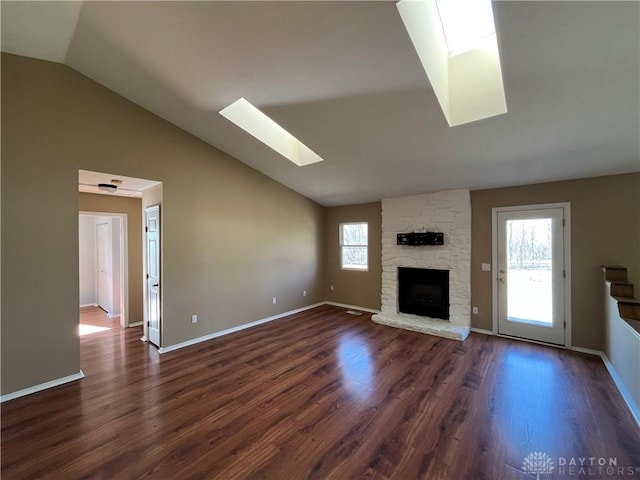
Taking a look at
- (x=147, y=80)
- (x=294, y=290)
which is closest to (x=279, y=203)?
(x=294, y=290)

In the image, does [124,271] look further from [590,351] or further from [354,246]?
[590,351]

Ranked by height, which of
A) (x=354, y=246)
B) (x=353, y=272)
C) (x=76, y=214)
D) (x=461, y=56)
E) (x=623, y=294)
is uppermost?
(x=461, y=56)

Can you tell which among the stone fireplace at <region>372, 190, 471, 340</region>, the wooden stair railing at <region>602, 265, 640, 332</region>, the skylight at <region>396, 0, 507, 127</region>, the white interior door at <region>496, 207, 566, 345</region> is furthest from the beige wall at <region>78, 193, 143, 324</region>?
the wooden stair railing at <region>602, 265, 640, 332</region>

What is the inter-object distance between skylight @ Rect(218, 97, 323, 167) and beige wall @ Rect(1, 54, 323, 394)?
92cm

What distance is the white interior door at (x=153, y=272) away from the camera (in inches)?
149

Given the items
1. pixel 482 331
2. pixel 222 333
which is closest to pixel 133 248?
pixel 222 333

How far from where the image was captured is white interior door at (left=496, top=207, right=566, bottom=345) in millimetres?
3748

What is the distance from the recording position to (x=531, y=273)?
155 inches

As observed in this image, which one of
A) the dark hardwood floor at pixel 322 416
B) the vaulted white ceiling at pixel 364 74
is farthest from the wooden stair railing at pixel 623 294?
the vaulted white ceiling at pixel 364 74

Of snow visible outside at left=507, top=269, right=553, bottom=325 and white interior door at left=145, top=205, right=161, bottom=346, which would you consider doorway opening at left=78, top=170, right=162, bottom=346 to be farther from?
snow visible outside at left=507, top=269, right=553, bottom=325

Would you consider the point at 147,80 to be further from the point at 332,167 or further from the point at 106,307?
the point at 106,307

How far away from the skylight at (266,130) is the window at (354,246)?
7.37 ft

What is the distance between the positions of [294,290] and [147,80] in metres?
4.27

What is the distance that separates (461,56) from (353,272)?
4341 millimetres
